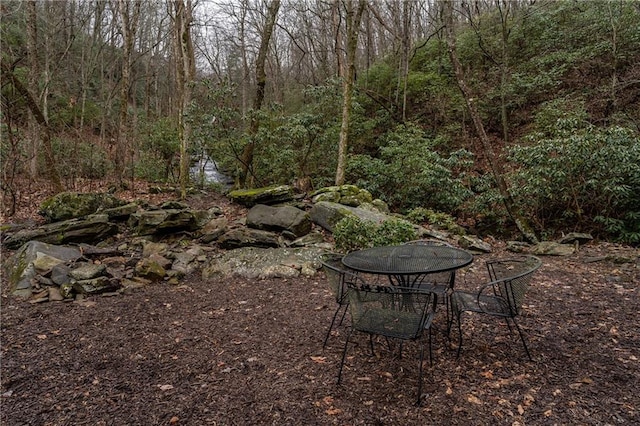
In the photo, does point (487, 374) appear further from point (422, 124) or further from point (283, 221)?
point (422, 124)

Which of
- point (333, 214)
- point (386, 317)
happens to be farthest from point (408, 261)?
point (333, 214)

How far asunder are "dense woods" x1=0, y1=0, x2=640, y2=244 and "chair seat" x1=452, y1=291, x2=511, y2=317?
4.62 m

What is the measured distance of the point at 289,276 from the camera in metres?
4.98

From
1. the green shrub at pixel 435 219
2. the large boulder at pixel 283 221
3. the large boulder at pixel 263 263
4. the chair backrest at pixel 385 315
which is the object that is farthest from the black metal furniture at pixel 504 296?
the green shrub at pixel 435 219

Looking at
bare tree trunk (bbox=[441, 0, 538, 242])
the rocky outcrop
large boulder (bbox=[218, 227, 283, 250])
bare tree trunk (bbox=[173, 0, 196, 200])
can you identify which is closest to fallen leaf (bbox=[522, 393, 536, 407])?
large boulder (bbox=[218, 227, 283, 250])

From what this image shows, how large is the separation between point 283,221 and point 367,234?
1647 mm

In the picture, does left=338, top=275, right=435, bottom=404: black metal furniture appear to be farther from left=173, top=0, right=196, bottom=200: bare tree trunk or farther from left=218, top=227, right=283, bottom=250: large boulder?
left=173, top=0, right=196, bottom=200: bare tree trunk

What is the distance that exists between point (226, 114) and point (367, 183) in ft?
13.0

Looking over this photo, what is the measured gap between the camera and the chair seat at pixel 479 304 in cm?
279

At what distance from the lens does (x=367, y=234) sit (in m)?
5.33

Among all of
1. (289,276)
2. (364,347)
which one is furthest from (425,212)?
(364,347)

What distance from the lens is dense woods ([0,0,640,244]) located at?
6.84m

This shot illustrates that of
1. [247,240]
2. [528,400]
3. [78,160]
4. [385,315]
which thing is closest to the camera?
[528,400]

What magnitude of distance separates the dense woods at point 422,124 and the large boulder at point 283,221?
2736 mm
